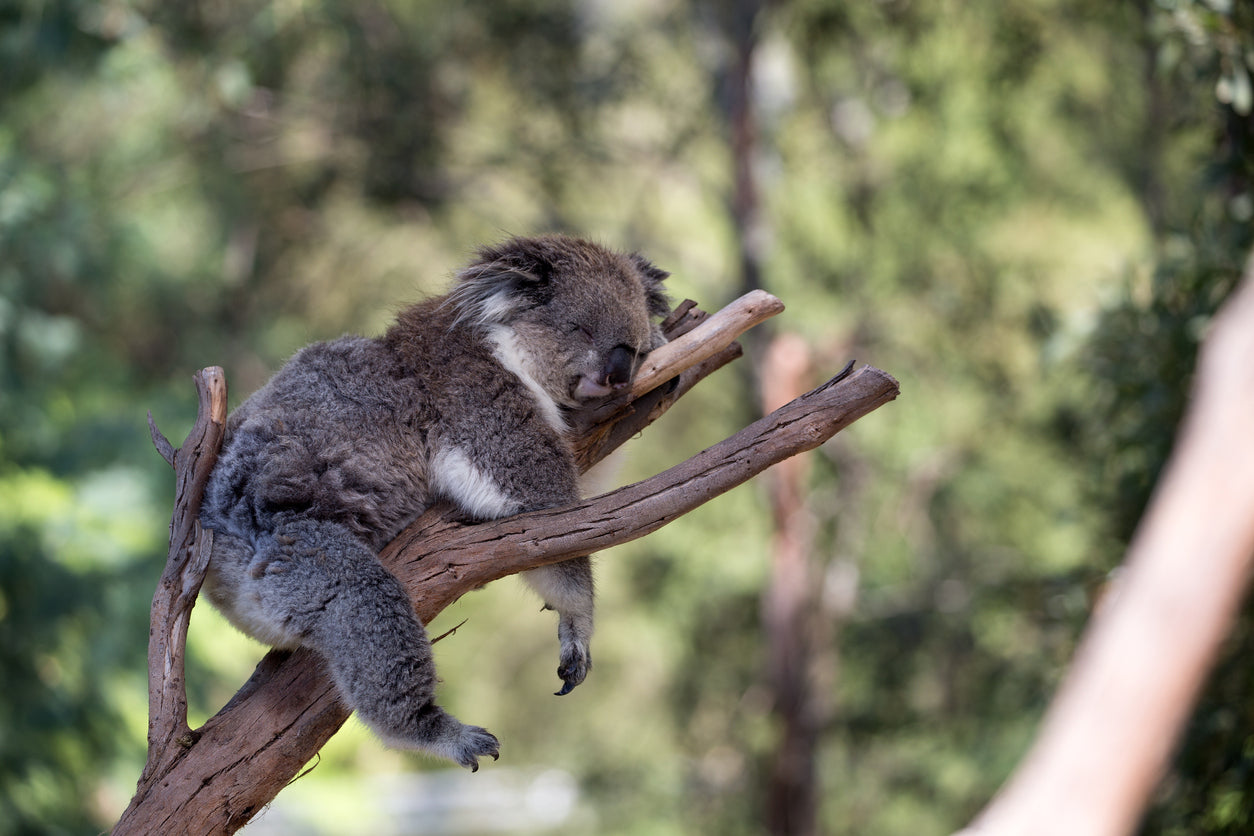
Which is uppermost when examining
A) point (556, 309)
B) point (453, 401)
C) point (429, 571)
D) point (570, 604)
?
point (556, 309)

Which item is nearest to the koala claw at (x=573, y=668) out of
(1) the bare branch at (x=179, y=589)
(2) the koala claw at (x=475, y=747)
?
(2) the koala claw at (x=475, y=747)

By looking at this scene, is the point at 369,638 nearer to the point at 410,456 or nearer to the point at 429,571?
the point at 429,571

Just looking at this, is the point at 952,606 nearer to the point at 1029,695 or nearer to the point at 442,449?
the point at 1029,695

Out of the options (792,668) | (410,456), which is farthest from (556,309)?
(792,668)

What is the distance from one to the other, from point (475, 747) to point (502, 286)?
45.0 inches

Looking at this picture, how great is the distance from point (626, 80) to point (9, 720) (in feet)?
19.6

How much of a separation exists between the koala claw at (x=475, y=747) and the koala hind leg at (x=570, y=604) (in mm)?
263

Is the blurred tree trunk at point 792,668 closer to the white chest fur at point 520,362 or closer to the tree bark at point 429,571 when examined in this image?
the white chest fur at point 520,362

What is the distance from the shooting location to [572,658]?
249cm

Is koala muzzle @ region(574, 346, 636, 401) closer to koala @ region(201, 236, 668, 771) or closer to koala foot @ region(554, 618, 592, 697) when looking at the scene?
koala @ region(201, 236, 668, 771)

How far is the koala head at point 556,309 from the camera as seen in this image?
2711 mm

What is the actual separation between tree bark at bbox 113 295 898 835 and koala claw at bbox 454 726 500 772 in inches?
10.6

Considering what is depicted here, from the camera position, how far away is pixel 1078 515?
588 cm

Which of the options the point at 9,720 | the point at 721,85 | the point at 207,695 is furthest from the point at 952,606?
the point at 9,720
